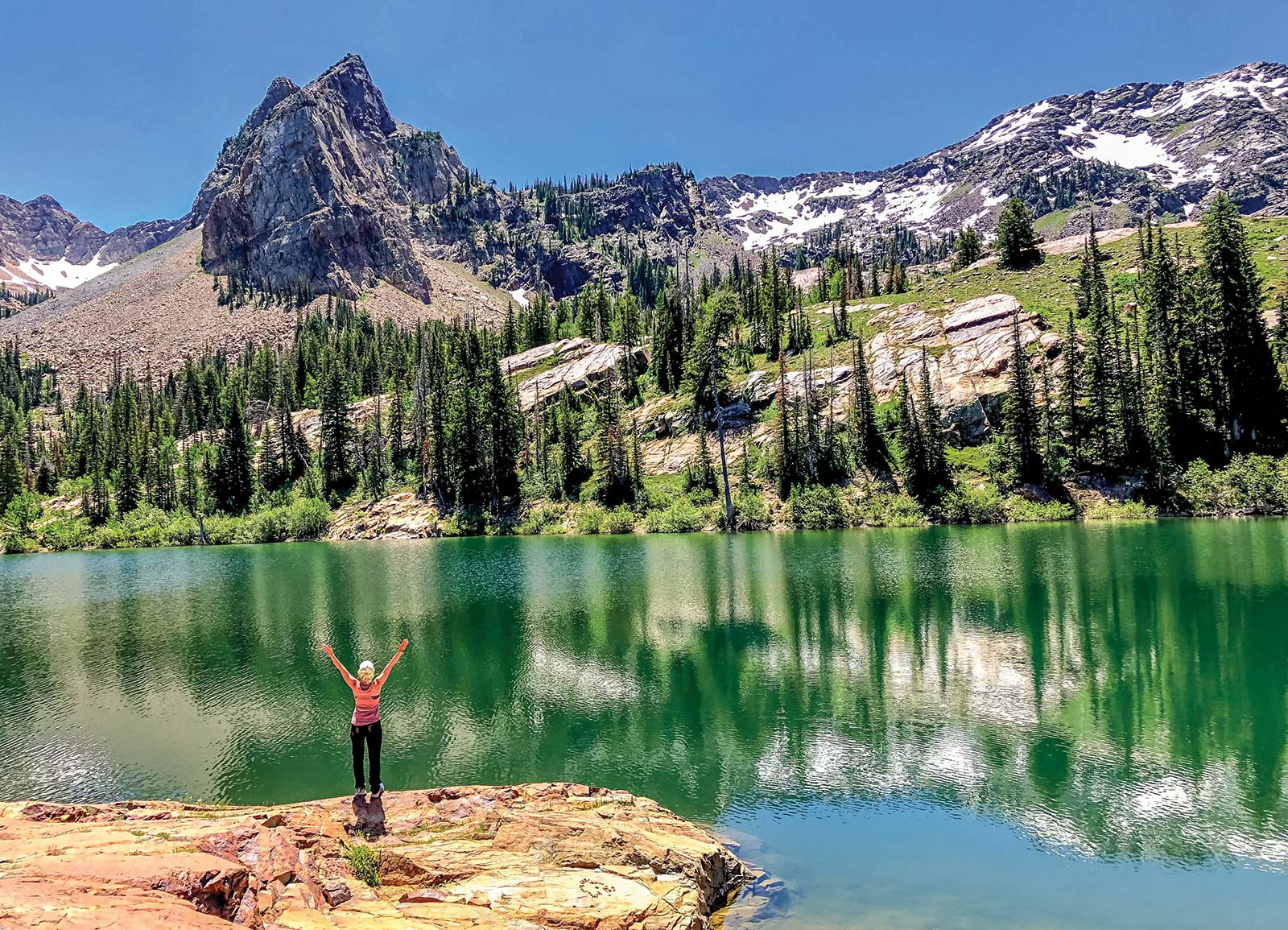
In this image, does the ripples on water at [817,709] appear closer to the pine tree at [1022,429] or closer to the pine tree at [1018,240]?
the pine tree at [1022,429]

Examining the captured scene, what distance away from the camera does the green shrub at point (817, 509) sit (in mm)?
78750

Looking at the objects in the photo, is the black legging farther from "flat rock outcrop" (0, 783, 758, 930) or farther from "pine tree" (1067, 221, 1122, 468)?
"pine tree" (1067, 221, 1122, 468)

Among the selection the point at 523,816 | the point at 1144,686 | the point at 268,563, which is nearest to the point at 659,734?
the point at 523,816

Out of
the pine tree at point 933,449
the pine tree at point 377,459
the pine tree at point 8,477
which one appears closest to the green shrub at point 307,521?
the pine tree at point 377,459

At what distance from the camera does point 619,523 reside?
8681cm

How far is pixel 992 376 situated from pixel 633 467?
47.7 metres

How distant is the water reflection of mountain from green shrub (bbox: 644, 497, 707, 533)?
35.2m

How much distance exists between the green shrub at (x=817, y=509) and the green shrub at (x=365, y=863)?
237ft

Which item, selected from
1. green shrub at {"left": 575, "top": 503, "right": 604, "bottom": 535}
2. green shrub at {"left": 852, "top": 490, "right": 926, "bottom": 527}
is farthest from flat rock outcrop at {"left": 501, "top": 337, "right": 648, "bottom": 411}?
green shrub at {"left": 852, "top": 490, "right": 926, "bottom": 527}

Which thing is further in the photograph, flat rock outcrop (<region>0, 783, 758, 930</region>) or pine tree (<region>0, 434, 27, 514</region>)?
pine tree (<region>0, 434, 27, 514</region>)

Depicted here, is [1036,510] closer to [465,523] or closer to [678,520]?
[678,520]

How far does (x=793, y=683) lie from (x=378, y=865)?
1628 cm

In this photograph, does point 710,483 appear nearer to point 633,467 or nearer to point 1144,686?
point 633,467

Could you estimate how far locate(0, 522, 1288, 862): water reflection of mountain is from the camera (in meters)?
16.1
